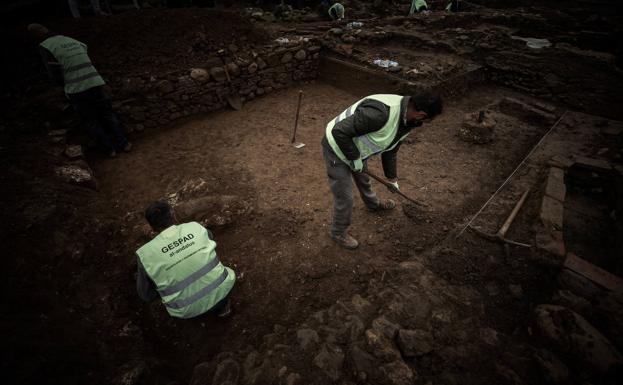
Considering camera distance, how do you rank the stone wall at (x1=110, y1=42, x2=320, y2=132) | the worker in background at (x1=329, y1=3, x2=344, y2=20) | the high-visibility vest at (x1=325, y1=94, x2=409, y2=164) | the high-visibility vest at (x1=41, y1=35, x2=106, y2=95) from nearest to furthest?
the high-visibility vest at (x1=325, y1=94, x2=409, y2=164), the high-visibility vest at (x1=41, y1=35, x2=106, y2=95), the stone wall at (x1=110, y1=42, x2=320, y2=132), the worker in background at (x1=329, y1=3, x2=344, y2=20)

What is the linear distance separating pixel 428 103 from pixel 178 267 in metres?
2.41

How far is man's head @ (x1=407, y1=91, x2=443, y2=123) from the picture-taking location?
2367 millimetres

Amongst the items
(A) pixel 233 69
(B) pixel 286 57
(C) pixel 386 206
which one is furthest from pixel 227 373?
(B) pixel 286 57

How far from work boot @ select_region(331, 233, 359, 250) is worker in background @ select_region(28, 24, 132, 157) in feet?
14.1

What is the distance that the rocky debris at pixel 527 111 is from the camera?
546 centimetres

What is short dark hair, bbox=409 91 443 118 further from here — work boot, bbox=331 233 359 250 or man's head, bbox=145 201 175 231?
man's head, bbox=145 201 175 231

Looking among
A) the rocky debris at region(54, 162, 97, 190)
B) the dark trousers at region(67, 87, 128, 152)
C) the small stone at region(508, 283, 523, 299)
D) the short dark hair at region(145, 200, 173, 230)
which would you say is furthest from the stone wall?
the small stone at region(508, 283, 523, 299)

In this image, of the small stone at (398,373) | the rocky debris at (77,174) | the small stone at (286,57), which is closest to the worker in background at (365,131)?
the small stone at (398,373)

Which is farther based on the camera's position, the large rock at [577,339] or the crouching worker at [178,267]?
the crouching worker at [178,267]

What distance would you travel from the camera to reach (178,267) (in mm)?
2082

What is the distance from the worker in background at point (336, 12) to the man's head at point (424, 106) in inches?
355

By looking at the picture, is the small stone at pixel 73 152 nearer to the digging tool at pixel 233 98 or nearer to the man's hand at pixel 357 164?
the digging tool at pixel 233 98

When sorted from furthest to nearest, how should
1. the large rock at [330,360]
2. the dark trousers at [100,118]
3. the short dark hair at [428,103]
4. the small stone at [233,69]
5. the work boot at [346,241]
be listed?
the small stone at [233,69], the dark trousers at [100,118], the work boot at [346,241], the short dark hair at [428,103], the large rock at [330,360]

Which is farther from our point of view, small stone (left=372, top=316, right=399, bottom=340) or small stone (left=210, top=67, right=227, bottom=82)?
small stone (left=210, top=67, right=227, bottom=82)
